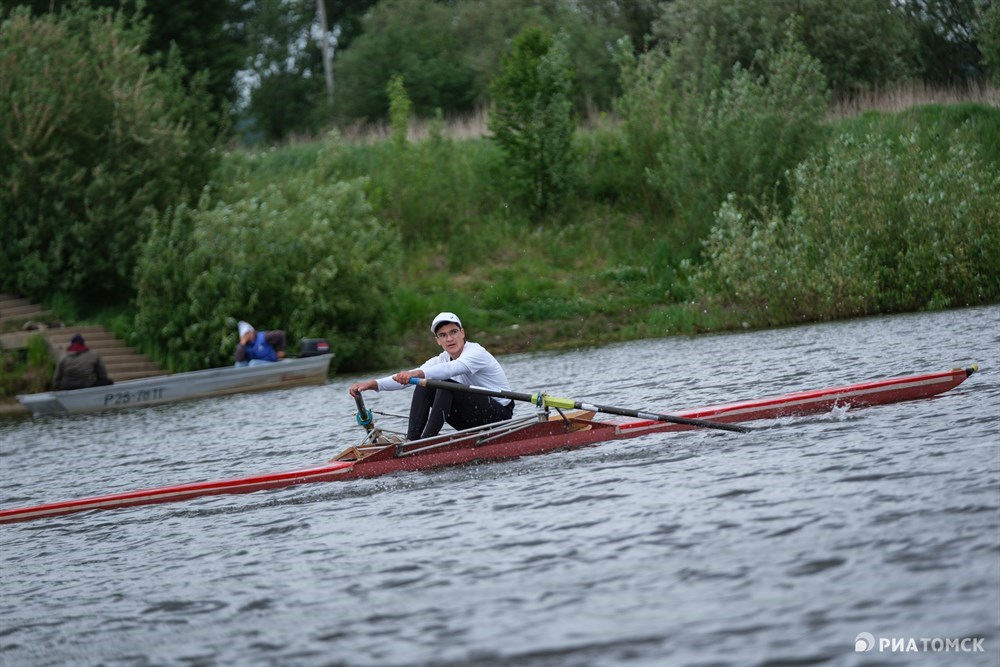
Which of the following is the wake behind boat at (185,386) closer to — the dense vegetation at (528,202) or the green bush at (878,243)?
the dense vegetation at (528,202)

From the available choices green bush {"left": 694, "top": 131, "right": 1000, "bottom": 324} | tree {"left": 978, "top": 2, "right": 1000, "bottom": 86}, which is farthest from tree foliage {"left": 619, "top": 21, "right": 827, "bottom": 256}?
tree {"left": 978, "top": 2, "right": 1000, "bottom": 86}

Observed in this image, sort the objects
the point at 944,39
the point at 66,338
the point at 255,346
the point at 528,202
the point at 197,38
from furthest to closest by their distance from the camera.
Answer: the point at 197,38, the point at 944,39, the point at 528,202, the point at 66,338, the point at 255,346

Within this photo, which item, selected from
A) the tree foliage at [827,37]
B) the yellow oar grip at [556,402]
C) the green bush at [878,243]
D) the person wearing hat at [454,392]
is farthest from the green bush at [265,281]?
the yellow oar grip at [556,402]

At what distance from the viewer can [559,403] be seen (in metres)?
12.0

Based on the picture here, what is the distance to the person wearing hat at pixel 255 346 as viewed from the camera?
28109 millimetres

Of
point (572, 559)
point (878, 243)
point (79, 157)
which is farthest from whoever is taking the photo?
point (79, 157)

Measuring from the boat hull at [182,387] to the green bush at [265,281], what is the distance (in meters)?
1.62

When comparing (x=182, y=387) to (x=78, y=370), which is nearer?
(x=78, y=370)

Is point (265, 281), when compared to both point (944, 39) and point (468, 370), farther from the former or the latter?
point (944, 39)

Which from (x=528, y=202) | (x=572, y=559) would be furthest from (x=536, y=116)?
(x=572, y=559)

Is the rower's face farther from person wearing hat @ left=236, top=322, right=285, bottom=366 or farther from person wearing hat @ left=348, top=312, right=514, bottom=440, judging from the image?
person wearing hat @ left=236, top=322, right=285, bottom=366

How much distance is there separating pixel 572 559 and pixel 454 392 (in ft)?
15.3

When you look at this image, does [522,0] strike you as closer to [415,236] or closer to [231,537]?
[415,236]

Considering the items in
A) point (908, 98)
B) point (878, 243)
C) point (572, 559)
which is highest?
point (908, 98)
